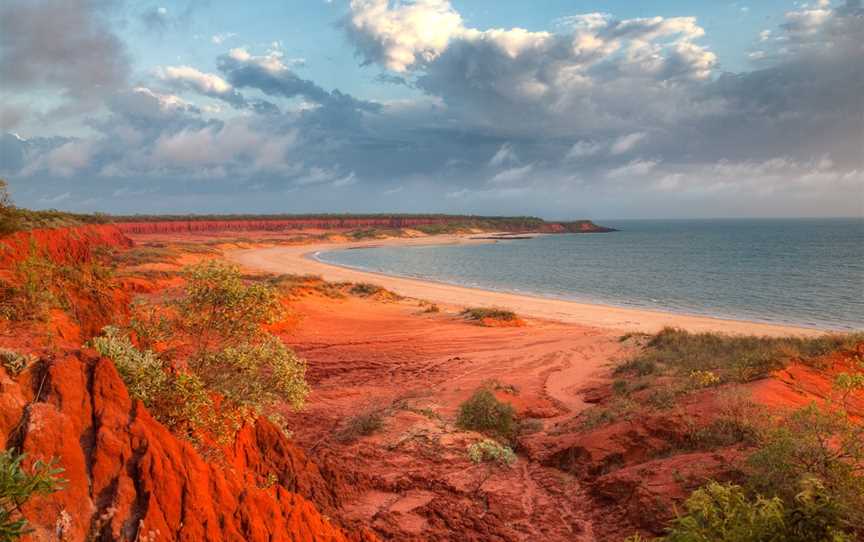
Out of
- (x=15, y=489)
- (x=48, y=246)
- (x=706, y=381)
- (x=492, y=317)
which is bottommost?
(x=492, y=317)

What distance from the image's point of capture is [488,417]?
11656 mm

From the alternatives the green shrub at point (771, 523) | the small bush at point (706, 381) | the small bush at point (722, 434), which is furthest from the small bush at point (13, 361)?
the small bush at point (706, 381)

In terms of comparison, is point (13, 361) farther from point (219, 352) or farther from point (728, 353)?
point (728, 353)

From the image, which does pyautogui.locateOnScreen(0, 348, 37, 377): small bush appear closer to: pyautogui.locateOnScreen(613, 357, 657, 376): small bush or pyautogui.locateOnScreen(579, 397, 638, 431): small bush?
pyautogui.locateOnScreen(579, 397, 638, 431): small bush

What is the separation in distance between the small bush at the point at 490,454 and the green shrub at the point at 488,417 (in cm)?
91

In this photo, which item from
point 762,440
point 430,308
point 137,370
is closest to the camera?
point 137,370

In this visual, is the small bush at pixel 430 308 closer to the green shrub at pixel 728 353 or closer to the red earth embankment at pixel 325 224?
the green shrub at pixel 728 353

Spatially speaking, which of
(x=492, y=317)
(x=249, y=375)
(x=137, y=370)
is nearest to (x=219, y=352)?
(x=249, y=375)

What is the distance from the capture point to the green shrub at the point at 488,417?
1150 cm

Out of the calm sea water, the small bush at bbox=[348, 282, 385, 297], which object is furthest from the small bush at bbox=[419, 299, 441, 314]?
the calm sea water

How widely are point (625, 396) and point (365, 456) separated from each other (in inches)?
250

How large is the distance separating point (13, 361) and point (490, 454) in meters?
7.65

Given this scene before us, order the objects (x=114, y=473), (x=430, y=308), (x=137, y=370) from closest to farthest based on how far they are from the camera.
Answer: (x=114, y=473), (x=137, y=370), (x=430, y=308)

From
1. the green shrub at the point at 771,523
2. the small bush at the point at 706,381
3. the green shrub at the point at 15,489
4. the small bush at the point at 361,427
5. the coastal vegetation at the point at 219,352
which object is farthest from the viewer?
the small bush at the point at 706,381
